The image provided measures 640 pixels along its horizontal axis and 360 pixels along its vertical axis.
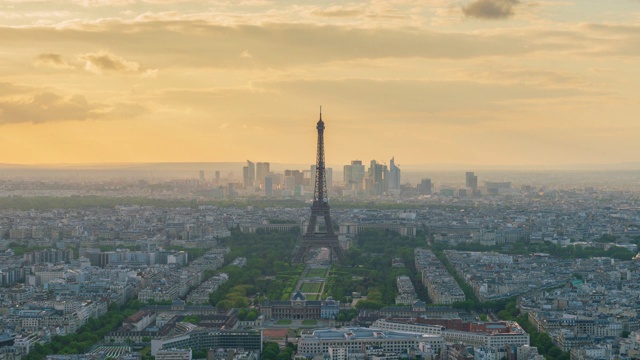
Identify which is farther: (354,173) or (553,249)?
(354,173)

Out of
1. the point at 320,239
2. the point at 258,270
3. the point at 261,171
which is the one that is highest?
the point at 261,171

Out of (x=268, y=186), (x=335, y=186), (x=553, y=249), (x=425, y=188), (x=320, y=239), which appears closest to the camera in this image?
(x=320, y=239)

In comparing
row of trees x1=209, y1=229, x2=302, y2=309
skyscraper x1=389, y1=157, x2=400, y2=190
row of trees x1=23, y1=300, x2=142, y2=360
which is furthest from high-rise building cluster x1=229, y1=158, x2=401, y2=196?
row of trees x1=23, y1=300, x2=142, y2=360

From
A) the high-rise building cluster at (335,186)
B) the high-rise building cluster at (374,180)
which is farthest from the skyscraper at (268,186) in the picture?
the high-rise building cluster at (374,180)

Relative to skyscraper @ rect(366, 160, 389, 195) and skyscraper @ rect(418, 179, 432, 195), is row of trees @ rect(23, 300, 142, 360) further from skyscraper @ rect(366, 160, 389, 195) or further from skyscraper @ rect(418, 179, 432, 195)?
skyscraper @ rect(418, 179, 432, 195)

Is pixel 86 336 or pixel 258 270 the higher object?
pixel 258 270

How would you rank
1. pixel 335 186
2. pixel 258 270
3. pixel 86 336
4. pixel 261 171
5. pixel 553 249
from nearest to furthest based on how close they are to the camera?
pixel 86 336 → pixel 258 270 → pixel 553 249 → pixel 335 186 → pixel 261 171

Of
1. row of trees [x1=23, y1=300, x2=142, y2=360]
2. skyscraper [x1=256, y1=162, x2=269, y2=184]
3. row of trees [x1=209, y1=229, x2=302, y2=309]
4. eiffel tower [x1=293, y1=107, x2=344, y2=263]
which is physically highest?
skyscraper [x1=256, y1=162, x2=269, y2=184]

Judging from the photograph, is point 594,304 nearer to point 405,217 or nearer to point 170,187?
point 405,217

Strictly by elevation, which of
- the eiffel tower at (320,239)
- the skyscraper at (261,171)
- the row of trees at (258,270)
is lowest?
the row of trees at (258,270)

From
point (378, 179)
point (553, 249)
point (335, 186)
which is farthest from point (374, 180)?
point (553, 249)

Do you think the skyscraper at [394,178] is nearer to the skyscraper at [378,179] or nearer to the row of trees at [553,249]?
the skyscraper at [378,179]

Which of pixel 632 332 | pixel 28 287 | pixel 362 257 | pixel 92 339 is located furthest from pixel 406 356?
pixel 362 257

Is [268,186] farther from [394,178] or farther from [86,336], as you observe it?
[86,336]
